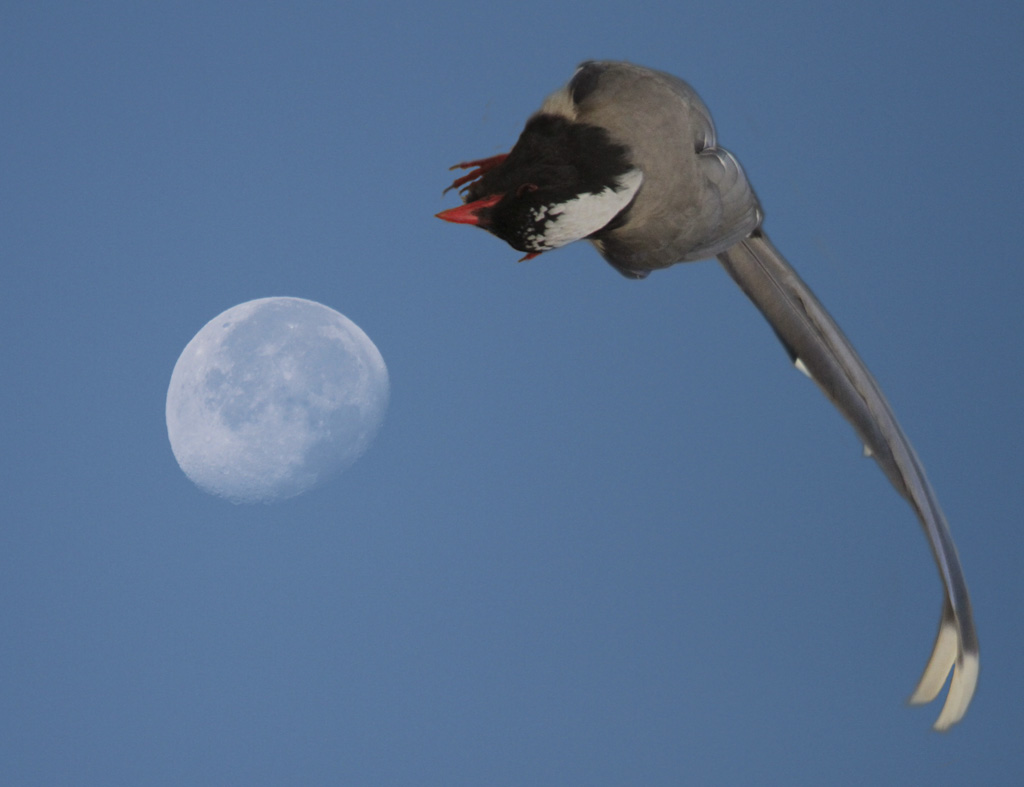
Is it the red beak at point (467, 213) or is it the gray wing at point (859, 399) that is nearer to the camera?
the red beak at point (467, 213)

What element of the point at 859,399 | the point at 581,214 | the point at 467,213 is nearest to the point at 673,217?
the point at 581,214

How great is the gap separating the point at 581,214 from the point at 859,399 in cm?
54

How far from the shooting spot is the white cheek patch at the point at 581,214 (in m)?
1.07

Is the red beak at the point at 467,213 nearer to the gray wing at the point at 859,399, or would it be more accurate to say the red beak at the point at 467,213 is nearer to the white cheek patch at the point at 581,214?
the white cheek patch at the point at 581,214

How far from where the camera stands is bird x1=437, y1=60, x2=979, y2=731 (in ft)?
3.58

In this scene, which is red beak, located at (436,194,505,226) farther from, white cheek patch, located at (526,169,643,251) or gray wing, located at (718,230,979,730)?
gray wing, located at (718,230,979,730)

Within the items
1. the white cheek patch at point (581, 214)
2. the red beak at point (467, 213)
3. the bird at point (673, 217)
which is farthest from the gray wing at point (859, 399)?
the red beak at point (467, 213)

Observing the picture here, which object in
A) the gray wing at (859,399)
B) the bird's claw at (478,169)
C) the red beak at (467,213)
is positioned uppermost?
the bird's claw at (478,169)

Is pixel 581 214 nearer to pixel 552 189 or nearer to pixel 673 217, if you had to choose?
pixel 552 189

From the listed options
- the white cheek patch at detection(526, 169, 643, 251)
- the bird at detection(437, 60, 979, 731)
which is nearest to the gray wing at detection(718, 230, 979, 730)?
the bird at detection(437, 60, 979, 731)

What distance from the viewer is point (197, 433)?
94.8 inches

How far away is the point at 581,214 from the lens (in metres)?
1.09

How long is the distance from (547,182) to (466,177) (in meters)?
→ 0.14

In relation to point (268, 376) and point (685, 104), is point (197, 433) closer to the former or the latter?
point (268, 376)
